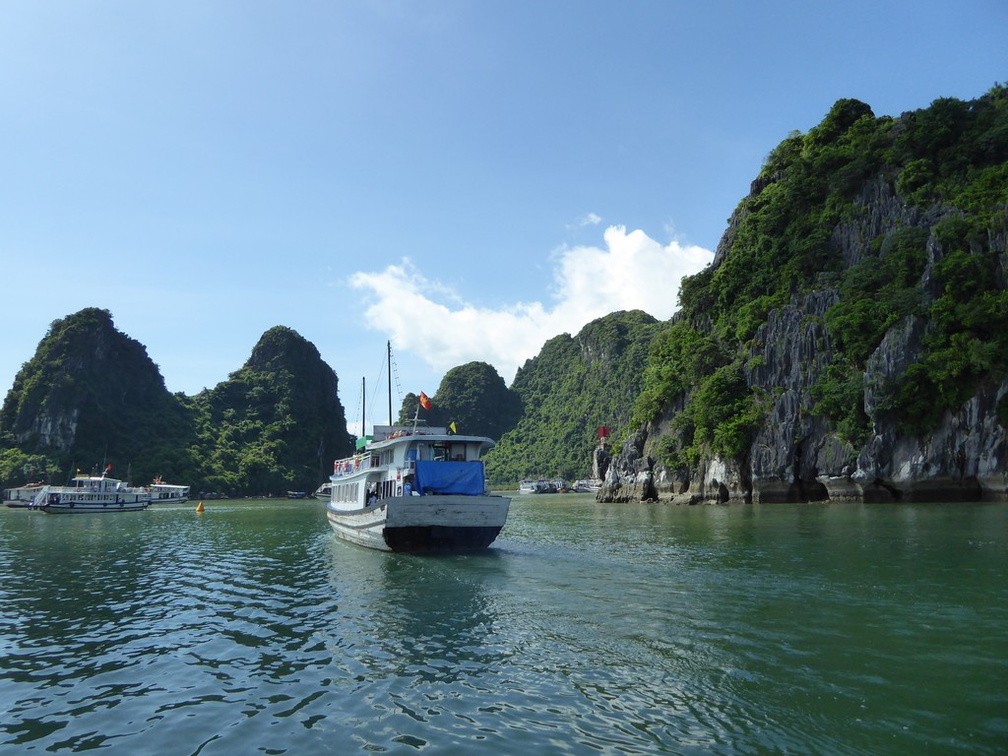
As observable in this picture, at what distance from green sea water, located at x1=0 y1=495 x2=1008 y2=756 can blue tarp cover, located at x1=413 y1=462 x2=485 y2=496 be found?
343cm

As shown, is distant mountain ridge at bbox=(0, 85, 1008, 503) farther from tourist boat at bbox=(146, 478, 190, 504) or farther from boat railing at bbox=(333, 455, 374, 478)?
boat railing at bbox=(333, 455, 374, 478)

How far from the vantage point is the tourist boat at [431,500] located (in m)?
22.6

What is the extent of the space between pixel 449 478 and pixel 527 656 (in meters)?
14.3

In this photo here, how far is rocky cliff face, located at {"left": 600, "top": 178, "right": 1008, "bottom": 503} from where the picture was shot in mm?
43000

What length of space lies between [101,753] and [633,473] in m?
67.5

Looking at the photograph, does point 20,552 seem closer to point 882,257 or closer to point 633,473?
point 633,473

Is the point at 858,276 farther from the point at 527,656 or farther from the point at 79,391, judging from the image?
the point at 79,391

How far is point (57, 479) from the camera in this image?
95.3 m

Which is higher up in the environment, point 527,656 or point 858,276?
point 858,276

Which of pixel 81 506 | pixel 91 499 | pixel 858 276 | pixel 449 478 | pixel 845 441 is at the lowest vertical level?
pixel 81 506

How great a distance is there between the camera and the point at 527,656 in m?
10.1

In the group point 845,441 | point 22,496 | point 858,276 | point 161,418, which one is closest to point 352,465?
point 845,441

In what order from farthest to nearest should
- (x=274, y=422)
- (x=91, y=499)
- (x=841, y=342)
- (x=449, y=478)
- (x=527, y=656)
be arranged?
(x=274, y=422), (x=91, y=499), (x=841, y=342), (x=449, y=478), (x=527, y=656)

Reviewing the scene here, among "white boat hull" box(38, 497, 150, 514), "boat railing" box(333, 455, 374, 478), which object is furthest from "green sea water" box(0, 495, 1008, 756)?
"white boat hull" box(38, 497, 150, 514)
